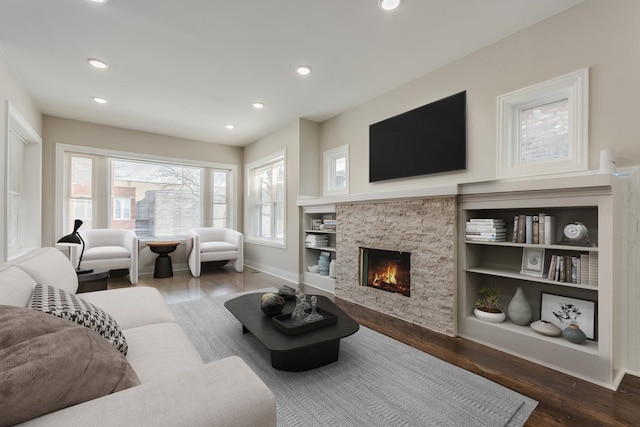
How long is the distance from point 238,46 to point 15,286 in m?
2.44

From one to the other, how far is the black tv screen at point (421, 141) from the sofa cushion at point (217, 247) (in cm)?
295

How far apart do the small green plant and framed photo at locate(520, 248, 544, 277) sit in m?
0.33

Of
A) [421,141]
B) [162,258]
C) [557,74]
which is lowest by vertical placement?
[162,258]

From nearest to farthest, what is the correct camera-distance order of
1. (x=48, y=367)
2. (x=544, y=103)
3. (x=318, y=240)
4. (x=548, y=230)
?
(x=48, y=367)
(x=548, y=230)
(x=544, y=103)
(x=318, y=240)

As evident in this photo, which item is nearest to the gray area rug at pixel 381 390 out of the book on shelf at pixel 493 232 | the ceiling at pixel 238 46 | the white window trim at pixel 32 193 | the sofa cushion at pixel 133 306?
the sofa cushion at pixel 133 306

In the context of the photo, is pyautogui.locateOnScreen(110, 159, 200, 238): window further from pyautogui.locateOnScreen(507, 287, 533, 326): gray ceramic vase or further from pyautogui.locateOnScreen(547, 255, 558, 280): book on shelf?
pyautogui.locateOnScreen(547, 255, 558, 280): book on shelf

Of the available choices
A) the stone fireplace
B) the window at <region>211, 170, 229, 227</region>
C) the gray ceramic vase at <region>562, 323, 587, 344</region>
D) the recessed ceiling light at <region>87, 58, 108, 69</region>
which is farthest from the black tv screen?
the window at <region>211, 170, 229, 227</region>

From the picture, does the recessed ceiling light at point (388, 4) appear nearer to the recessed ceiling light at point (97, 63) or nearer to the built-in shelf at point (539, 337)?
the built-in shelf at point (539, 337)

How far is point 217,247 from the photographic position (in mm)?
5188

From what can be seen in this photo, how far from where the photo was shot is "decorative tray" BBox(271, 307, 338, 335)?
6.34ft

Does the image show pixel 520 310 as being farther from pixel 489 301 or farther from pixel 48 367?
pixel 48 367

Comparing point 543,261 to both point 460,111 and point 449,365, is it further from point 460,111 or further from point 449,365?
point 460,111

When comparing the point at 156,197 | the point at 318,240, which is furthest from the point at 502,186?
the point at 156,197

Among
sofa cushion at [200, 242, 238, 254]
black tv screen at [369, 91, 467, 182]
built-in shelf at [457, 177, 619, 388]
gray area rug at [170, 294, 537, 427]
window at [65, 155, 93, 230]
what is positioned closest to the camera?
gray area rug at [170, 294, 537, 427]
